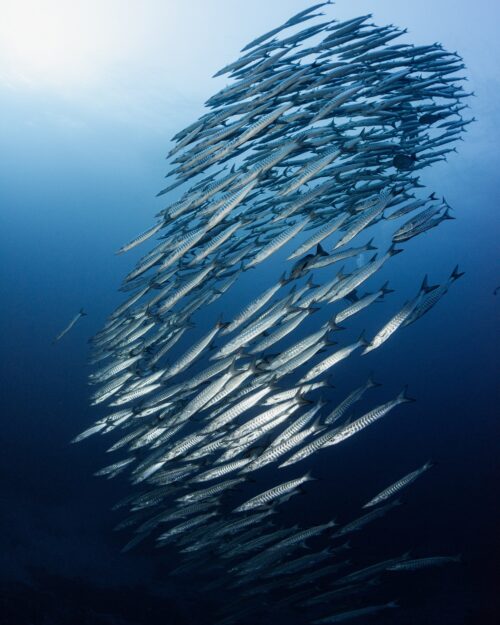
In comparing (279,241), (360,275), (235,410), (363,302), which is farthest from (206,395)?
(360,275)

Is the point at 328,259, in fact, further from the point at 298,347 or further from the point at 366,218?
the point at 298,347

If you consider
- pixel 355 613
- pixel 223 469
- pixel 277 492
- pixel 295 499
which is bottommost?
pixel 295 499

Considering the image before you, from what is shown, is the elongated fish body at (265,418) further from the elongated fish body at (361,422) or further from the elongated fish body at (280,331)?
the elongated fish body at (280,331)

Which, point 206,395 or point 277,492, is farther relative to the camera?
point 277,492

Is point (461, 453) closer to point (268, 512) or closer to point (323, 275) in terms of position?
point (268, 512)

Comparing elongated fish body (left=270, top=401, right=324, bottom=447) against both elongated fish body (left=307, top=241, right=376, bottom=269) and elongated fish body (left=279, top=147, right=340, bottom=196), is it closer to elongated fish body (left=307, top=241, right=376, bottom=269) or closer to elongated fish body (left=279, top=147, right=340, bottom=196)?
elongated fish body (left=307, top=241, right=376, bottom=269)

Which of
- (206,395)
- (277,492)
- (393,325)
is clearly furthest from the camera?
(277,492)

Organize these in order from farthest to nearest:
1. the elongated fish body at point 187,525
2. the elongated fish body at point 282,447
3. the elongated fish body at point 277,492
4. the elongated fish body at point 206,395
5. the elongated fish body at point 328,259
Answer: the elongated fish body at point 187,525 → the elongated fish body at point 277,492 → the elongated fish body at point 282,447 → the elongated fish body at point 206,395 → the elongated fish body at point 328,259

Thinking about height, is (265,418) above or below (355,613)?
above

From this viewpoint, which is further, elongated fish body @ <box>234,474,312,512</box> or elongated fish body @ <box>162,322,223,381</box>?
elongated fish body @ <box>234,474,312,512</box>

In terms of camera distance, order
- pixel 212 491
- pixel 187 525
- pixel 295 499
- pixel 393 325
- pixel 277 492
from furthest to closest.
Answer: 1. pixel 295 499
2. pixel 187 525
3. pixel 212 491
4. pixel 277 492
5. pixel 393 325

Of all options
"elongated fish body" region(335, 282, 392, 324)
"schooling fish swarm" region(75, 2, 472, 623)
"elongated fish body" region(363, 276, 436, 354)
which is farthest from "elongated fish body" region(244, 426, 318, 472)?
"elongated fish body" region(335, 282, 392, 324)

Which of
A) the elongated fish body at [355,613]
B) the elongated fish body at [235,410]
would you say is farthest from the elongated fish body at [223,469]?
the elongated fish body at [355,613]

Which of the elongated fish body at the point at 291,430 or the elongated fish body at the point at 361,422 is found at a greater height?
the elongated fish body at the point at 291,430
